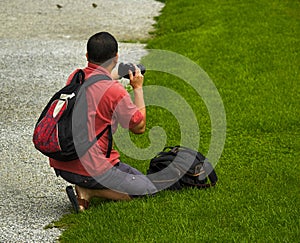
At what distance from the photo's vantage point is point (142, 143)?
7.27 m

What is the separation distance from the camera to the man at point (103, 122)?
529 centimetres

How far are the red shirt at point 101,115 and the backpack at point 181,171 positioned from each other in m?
0.55

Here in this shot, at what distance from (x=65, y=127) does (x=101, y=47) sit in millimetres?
645

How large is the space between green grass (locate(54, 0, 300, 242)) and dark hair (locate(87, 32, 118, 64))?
110 cm

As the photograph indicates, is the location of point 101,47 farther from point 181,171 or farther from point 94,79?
point 181,171

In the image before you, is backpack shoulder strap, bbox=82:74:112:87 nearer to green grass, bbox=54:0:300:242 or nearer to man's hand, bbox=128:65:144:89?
man's hand, bbox=128:65:144:89

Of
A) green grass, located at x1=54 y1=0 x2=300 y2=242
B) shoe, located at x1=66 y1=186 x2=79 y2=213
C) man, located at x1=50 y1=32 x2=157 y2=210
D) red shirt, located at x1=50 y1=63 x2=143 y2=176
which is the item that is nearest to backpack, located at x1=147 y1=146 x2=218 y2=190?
green grass, located at x1=54 y1=0 x2=300 y2=242

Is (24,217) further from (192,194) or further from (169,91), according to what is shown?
(169,91)

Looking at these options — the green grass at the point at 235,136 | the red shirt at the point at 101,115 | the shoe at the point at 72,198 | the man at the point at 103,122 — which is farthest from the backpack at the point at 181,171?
the shoe at the point at 72,198

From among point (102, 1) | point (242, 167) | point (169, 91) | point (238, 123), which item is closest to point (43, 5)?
point (102, 1)

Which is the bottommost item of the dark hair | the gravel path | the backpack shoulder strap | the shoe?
the gravel path

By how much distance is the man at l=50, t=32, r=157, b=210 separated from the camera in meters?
5.29

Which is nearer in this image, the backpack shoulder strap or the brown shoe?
the backpack shoulder strap

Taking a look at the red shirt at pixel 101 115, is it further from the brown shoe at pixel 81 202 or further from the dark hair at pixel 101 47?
the brown shoe at pixel 81 202
